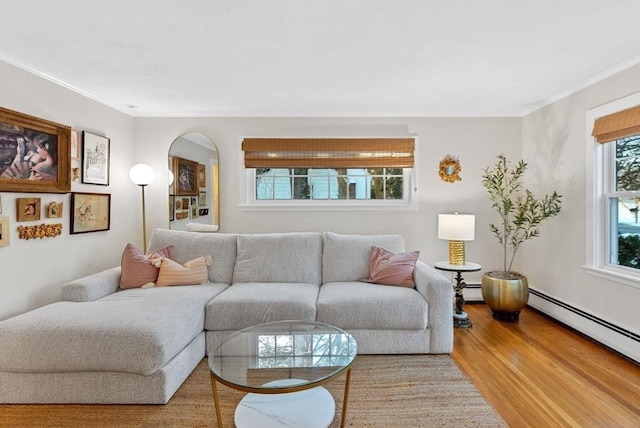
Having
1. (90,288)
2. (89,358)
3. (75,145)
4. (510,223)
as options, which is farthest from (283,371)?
(510,223)

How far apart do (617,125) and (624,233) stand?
0.87 m

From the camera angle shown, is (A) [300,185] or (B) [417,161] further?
(A) [300,185]

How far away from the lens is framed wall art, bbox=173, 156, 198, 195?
387 cm

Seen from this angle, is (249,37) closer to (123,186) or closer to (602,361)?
(123,186)

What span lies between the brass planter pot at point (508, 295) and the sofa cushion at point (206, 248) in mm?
2544

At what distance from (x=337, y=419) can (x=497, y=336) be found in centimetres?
184

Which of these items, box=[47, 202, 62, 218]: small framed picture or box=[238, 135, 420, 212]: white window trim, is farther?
box=[238, 135, 420, 212]: white window trim

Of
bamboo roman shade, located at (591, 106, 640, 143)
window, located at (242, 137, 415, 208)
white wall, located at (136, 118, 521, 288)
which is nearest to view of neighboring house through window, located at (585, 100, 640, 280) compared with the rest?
bamboo roman shade, located at (591, 106, 640, 143)

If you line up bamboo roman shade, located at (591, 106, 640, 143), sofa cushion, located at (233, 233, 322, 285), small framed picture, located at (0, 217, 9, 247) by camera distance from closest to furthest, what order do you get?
small framed picture, located at (0, 217, 9, 247)
bamboo roman shade, located at (591, 106, 640, 143)
sofa cushion, located at (233, 233, 322, 285)

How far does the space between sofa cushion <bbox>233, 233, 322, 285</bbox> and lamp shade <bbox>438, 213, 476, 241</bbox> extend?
1.27 metres

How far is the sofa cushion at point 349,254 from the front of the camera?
124 inches

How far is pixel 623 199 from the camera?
2.71 m

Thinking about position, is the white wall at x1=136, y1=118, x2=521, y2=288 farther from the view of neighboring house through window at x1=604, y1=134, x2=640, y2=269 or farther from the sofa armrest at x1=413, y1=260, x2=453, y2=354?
the sofa armrest at x1=413, y1=260, x2=453, y2=354

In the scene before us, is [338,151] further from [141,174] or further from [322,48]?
[141,174]
